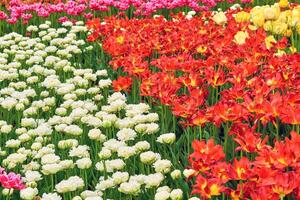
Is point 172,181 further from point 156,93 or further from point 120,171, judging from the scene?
point 156,93

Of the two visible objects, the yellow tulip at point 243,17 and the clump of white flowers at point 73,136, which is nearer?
the clump of white flowers at point 73,136

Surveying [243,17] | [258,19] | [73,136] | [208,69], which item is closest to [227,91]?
[208,69]

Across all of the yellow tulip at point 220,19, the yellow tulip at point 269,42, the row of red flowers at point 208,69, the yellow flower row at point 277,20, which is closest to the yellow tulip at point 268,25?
the yellow flower row at point 277,20

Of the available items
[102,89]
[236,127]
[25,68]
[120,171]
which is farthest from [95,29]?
[236,127]

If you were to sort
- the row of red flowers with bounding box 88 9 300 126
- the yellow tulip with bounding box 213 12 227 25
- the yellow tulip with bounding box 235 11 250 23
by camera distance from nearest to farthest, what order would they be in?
the row of red flowers with bounding box 88 9 300 126
the yellow tulip with bounding box 235 11 250 23
the yellow tulip with bounding box 213 12 227 25

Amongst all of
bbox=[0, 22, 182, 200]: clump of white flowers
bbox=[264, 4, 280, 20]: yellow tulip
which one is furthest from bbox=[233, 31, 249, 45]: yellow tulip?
bbox=[0, 22, 182, 200]: clump of white flowers

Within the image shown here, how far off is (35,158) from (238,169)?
4.94ft

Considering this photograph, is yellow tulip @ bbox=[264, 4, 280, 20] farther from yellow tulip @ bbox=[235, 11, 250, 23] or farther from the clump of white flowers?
the clump of white flowers

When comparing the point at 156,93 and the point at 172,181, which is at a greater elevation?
the point at 156,93

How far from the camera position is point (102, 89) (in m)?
5.23

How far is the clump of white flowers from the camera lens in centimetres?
337

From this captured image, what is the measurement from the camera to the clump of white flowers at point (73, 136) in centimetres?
337

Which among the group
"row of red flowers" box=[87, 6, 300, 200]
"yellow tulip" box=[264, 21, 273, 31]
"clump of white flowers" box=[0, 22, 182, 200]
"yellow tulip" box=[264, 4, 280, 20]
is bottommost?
"clump of white flowers" box=[0, 22, 182, 200]

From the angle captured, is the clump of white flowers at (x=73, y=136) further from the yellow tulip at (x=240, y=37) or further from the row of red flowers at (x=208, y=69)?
the yellow tulip at (x=240, y=37)
